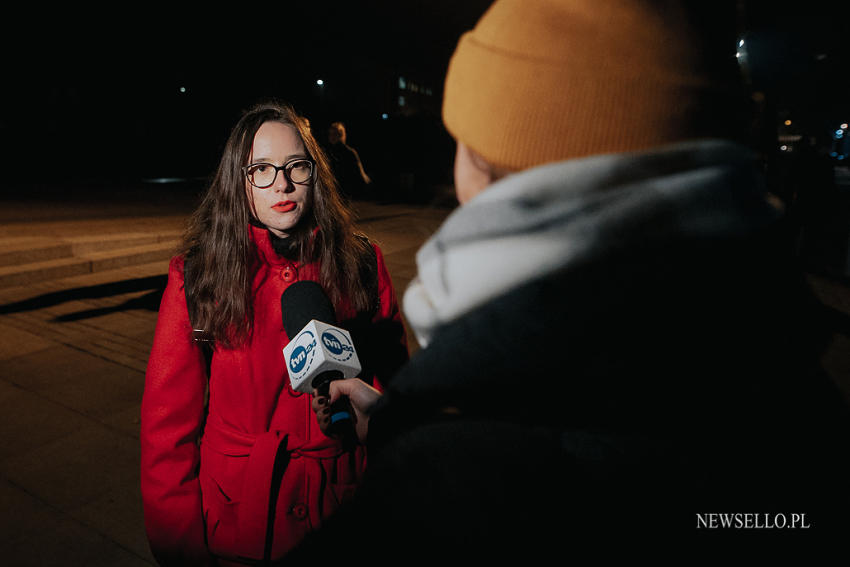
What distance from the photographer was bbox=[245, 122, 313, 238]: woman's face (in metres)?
1.93

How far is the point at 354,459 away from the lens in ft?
5.80

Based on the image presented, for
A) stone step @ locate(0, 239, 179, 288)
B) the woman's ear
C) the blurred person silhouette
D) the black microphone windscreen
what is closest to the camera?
the woman's ear

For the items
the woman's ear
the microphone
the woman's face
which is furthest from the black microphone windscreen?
the woman's ear

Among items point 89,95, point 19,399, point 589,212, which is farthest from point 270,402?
point 89,95

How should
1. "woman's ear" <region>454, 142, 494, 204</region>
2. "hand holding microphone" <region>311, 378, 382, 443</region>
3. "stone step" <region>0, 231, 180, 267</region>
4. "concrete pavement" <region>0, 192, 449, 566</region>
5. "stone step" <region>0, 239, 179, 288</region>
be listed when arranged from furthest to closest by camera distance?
"stone step" <region>0, 231, 180, 267</region>, "stone step" <region>0, 239, 179, 288</region>, "concrete pavement" <region>0, 192, 449, 566</region>, "hand holding microphone" <region>311, 378, 382, 443</region>, "woman's ear" <region>454, 142, 494, 204</region>

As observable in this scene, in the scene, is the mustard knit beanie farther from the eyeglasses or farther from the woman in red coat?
the eyeglasses

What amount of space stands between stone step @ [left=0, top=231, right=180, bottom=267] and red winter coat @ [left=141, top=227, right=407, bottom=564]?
6.81m

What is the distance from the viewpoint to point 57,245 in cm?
731

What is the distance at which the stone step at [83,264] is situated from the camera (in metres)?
6.54

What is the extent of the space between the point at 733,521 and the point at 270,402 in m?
1.41

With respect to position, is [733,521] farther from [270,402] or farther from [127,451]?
[127,451]

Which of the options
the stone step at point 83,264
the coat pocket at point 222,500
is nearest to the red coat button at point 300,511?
the coat pocket at point 222,500

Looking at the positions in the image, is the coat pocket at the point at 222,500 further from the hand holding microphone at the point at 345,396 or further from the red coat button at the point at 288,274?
the red coat button at the point at 288,274

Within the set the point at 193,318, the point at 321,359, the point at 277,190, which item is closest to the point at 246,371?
the point at 193,318
